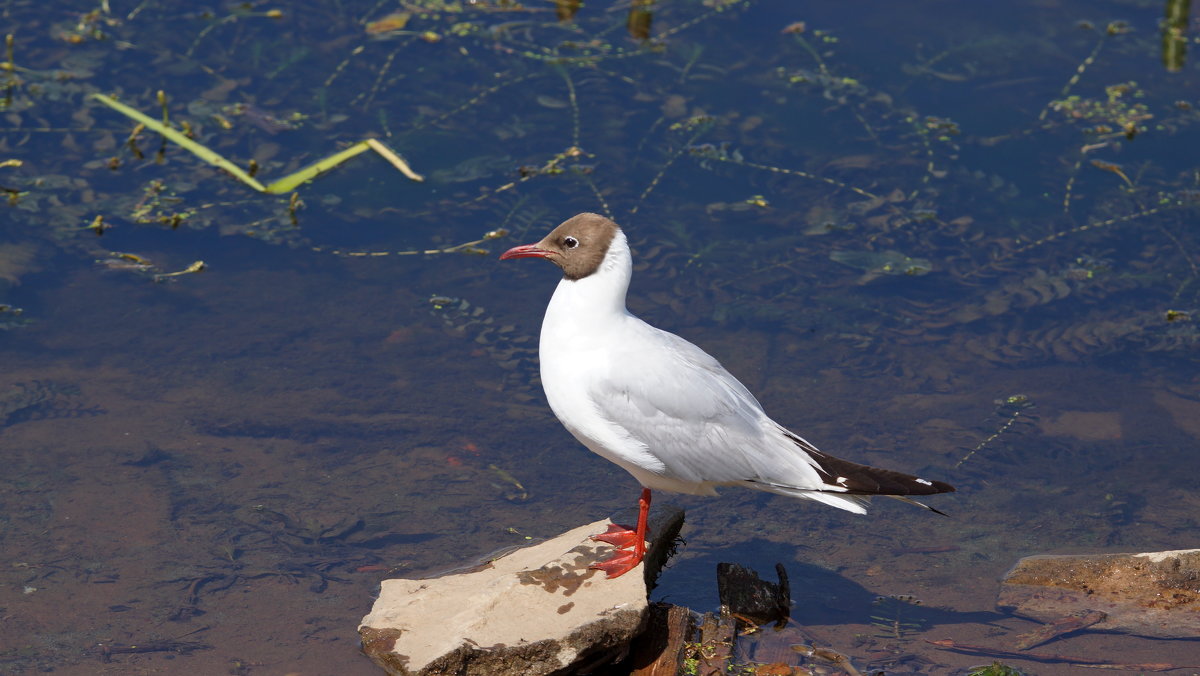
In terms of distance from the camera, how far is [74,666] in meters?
4.65

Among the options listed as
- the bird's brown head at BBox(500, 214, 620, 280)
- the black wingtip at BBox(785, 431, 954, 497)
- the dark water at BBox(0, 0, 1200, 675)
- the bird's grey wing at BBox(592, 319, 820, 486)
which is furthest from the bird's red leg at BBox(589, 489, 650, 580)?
the bird's brown head at BBox(500, 214, 620, 280)

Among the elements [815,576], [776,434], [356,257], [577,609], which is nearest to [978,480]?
[815,576]

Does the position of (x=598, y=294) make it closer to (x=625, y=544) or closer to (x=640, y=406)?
(x=640, y=406)

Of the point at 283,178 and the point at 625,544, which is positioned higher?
the point at 283,178

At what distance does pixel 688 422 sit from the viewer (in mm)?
4840

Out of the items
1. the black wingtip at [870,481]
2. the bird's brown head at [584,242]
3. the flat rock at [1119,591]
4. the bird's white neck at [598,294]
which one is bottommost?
the flat rock at [1119,591]

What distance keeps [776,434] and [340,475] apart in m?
2.16

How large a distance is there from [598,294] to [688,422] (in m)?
0.61

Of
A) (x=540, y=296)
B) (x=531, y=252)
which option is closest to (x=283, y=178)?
(x=540, y=296)

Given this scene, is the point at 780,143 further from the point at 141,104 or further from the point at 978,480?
the point at 141,104

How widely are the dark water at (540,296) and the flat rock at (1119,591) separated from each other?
0.11 m

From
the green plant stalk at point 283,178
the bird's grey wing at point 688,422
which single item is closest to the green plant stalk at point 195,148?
the green plant stalk at point 283,178

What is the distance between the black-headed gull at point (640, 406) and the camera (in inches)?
188

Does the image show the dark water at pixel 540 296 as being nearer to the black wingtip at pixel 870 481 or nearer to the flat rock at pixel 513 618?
the flat rock at pixel 513 618
